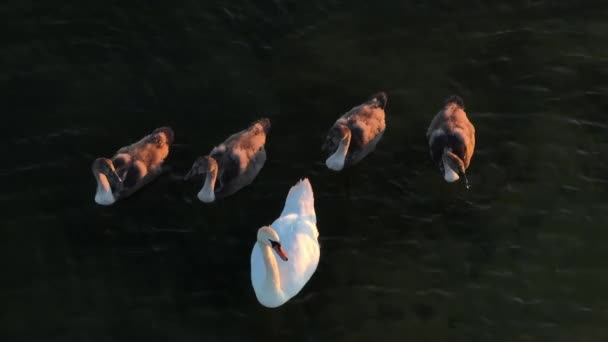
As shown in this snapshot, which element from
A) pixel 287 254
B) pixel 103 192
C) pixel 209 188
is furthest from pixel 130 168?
pixel 287 254

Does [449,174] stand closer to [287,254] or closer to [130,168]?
[287,254]

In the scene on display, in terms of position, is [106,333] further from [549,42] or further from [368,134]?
[549,42]

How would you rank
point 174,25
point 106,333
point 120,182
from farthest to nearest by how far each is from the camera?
point 174,25 < point 120,182 < point 106,333

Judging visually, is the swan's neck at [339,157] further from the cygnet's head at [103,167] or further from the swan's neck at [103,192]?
the swan's neck at [103,192]

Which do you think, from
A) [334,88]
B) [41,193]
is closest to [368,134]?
[334,88]

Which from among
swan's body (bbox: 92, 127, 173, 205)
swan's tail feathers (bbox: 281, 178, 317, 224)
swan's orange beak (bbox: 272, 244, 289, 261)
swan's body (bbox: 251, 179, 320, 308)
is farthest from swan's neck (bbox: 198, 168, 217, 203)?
swan's orange beak (bbox: 272, 244, 289, 261)
